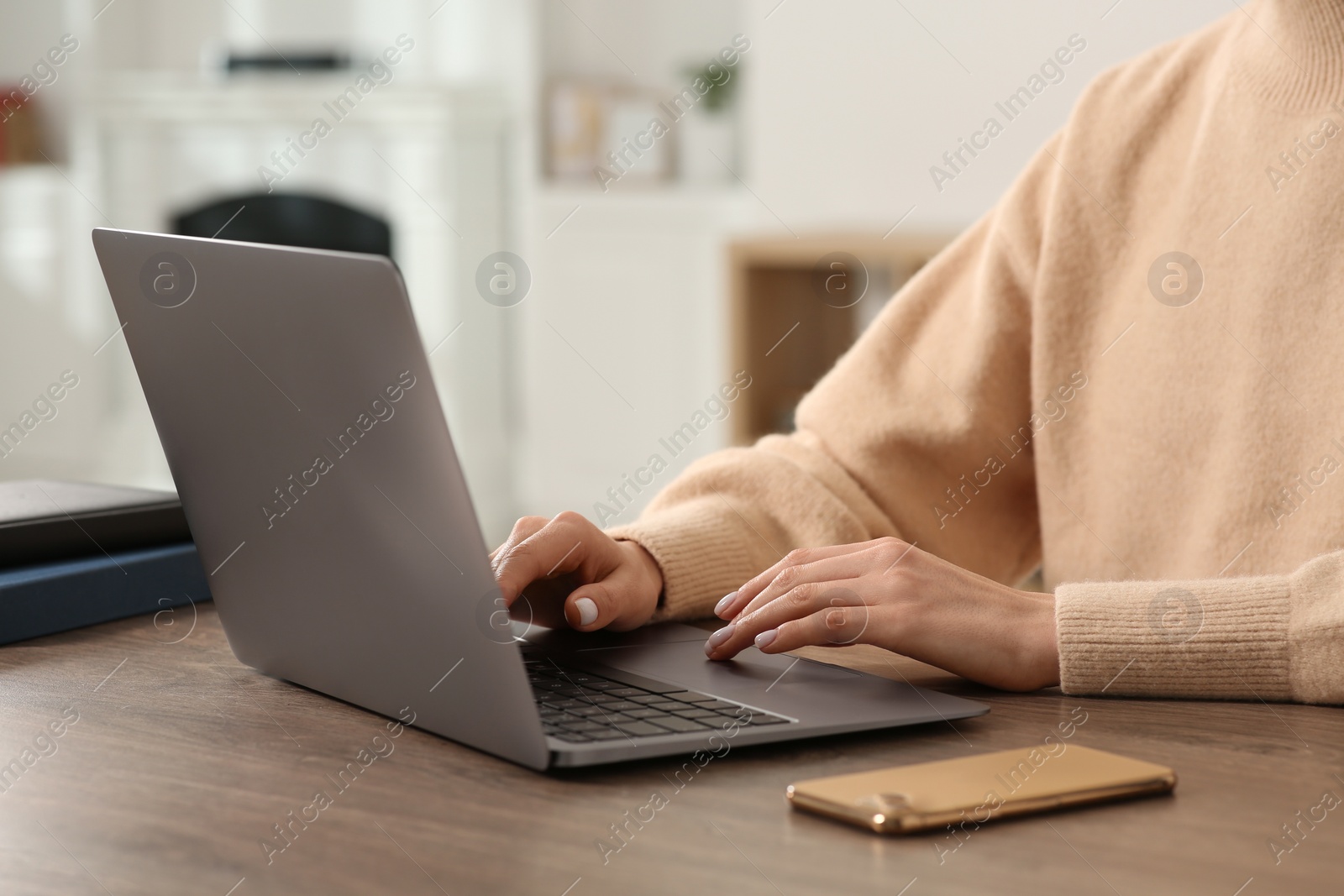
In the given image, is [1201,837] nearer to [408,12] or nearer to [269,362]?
[269,362]

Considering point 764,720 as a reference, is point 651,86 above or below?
above

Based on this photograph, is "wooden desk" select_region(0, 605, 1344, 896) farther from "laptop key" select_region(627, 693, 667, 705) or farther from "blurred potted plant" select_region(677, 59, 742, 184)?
"blurred potted plant" select_region(677, 59, 742, 184)

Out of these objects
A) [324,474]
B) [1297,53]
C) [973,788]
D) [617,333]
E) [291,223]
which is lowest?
[617,333]

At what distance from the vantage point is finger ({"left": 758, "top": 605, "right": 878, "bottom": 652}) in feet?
2.63

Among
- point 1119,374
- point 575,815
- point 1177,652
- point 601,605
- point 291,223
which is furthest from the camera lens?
point 291,223

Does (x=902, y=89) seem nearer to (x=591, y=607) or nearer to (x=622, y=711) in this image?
(x=591, y=607)

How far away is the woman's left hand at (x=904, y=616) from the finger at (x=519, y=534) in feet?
0.47

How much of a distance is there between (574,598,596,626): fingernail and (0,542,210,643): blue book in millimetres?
279

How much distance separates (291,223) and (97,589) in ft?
13.4

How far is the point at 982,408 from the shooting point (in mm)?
1195

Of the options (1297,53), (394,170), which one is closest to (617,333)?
(394,170)

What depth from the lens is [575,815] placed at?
1.83ft

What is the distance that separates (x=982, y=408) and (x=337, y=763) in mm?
726

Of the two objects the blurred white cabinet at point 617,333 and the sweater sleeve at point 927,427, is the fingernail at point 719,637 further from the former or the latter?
the blurred white cabinet at point 617,333
